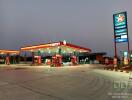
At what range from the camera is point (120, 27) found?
1550 inches

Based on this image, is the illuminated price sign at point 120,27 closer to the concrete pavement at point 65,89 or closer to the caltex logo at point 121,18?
the caltex logo at point 121,18

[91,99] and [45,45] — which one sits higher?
[45,45]

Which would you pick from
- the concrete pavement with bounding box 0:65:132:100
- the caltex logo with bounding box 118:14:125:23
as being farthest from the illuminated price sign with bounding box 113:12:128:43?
the concrete pavement with bounding box 0:65:132:100

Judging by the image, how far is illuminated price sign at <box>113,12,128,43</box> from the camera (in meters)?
38.4

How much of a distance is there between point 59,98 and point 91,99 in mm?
1278

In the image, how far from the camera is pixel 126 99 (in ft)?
25.2

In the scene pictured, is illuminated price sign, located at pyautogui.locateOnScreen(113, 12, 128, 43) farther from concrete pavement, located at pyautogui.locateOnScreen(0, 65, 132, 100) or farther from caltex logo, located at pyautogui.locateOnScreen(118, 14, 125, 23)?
concrete pavement, located at pyautogui.locateOnScreen(0, 65, 132, 100)

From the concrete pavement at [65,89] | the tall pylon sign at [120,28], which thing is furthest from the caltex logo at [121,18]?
the concrete pavement at [65,89]

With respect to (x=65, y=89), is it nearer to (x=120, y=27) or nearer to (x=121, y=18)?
(x=121, y=18)

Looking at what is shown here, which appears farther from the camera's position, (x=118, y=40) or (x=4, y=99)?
(x=118, y=40)

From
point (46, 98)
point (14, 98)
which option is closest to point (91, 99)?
point (46, 98)

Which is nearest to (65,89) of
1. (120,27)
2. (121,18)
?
(121,18)

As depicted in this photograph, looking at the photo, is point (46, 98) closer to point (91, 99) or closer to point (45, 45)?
point (91, 99)

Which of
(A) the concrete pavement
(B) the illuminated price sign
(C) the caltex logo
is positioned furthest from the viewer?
(B) the illuminated price sign
